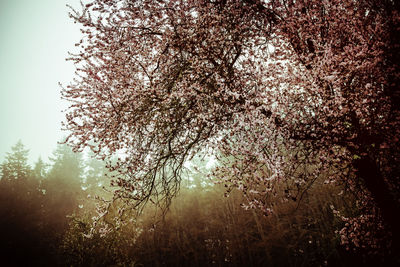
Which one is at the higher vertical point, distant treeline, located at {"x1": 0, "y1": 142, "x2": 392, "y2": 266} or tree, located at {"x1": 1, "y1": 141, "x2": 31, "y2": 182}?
tree, located at {"x1": 1, "y1": 141, "x2": 31, "y2": 182}

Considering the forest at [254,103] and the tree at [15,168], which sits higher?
the tree at [15,168]

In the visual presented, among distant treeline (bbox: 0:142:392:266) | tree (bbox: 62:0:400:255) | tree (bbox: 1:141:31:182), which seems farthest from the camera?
tree (bbox: 1:141:31:182)

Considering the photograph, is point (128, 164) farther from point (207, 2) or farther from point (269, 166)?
point (207, 2)

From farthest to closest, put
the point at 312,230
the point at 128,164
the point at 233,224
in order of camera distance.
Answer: the point at 233,224 → the point at 312,230 → the point at 128,164

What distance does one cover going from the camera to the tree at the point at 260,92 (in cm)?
363

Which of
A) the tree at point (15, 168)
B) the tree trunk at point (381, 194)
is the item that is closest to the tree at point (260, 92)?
the tree trunk at point (381, 194)

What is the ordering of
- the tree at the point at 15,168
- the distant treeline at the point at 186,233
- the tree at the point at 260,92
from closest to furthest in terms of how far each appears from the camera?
1. the tree at the point at 260,92
2. the distant treeline at the point at 186,233
3. the tree at the point at 15,168

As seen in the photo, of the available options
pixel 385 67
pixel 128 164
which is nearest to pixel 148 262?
pixel 128 164

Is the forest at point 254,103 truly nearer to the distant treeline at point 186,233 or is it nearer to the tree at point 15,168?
the distant treeline at point 186,233

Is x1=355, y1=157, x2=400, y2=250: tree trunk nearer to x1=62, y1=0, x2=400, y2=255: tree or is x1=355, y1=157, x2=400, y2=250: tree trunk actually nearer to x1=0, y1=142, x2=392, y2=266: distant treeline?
x1=62, y1=0, x2=400, y2=255: tree

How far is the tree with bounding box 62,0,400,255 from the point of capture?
11.9ft

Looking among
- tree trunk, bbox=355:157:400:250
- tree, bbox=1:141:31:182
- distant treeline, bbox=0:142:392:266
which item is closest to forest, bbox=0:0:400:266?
tree trunk, bbox=355:157:400:250

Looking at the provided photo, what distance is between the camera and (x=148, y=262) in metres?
16.5

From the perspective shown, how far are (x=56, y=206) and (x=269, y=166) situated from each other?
107 feet
